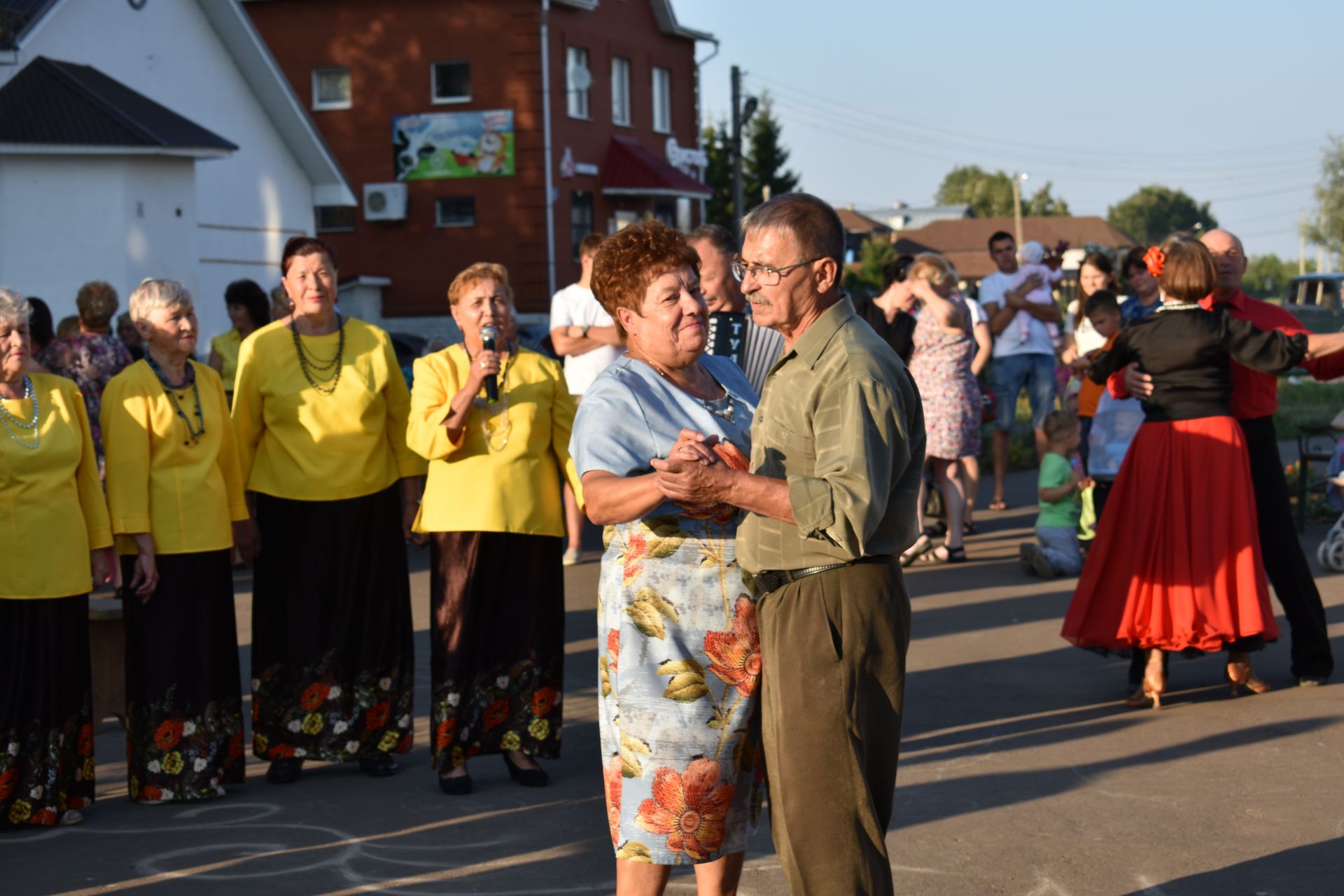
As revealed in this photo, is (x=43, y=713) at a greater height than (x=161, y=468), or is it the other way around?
(x=161, y=468)

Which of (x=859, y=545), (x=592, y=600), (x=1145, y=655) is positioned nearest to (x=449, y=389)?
(x=859, y=545)

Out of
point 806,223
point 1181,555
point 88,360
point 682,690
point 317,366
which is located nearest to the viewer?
point 806,223

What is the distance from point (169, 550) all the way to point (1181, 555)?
4.33 meters

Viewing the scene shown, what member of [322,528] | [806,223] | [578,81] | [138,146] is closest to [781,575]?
[806,223]

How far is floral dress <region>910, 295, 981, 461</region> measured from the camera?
1193 centimetres

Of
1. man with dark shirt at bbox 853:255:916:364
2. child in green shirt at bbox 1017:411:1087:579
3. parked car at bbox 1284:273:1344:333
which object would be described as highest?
parked car at bbox 1284:273:1344:333

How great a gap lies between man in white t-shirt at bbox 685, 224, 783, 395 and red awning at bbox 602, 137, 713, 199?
112 feet

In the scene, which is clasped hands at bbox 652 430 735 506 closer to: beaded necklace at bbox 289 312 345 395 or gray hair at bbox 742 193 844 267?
gray hair at bbox 742 193 844 267

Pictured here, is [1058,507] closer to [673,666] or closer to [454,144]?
[673,666]

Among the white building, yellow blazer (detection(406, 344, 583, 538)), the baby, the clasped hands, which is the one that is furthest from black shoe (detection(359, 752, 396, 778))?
the white building

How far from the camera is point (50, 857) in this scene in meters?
5.75

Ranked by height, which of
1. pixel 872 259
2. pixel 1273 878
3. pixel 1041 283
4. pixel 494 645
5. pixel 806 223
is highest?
pixel 872 259

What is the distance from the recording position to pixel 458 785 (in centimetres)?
→ 641

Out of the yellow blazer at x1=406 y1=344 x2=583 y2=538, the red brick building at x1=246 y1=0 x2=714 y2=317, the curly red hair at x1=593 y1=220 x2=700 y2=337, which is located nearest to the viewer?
the curly red hair at x1=593 y1=220 x2=700 y2=337
